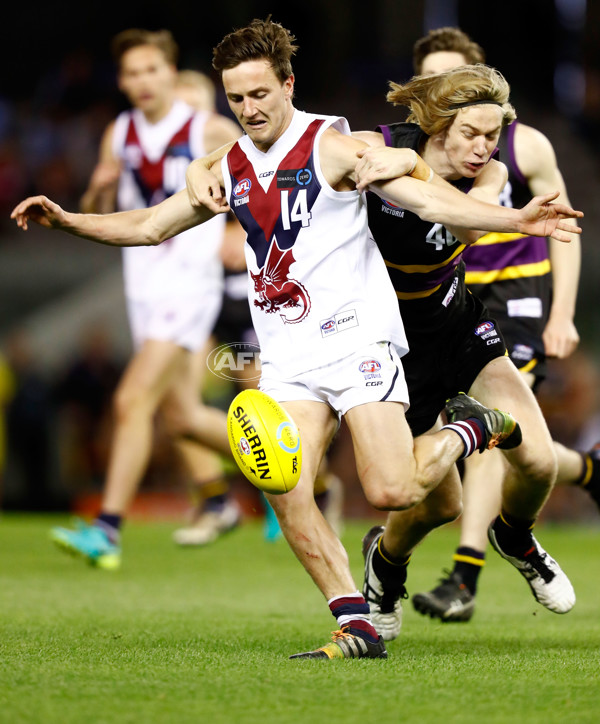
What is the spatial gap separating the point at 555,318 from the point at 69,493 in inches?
367

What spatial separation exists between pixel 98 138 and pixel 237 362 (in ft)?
40.2

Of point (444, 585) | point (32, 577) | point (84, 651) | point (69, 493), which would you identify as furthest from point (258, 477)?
point (69, 493)

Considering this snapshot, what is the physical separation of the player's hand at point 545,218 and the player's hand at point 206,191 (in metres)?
1.17

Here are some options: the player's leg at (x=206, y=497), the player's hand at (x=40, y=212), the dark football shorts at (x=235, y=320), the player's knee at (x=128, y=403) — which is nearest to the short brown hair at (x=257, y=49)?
the player's hand at (x=40, y=212)

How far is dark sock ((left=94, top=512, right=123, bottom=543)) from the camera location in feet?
24.0

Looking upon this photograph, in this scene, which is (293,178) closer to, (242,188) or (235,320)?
(242,188)

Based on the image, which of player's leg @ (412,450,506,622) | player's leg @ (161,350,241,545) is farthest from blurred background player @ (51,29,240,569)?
player's leg @ (412,450,506,622)

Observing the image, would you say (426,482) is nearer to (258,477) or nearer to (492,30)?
(258,477)

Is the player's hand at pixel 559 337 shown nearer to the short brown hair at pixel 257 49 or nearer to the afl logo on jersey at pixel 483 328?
the afl logo on jersey at pixel 483 328

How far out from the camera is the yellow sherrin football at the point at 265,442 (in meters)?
4.05

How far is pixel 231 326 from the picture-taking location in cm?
1026

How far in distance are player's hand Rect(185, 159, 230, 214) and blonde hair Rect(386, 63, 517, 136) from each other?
0.81 m

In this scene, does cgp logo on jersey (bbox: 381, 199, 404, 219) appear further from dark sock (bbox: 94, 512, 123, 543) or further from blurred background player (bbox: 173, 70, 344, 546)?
dark sock (bbox: 94, 512, 123, 543)

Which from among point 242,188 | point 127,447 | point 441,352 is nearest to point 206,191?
point 242,188
